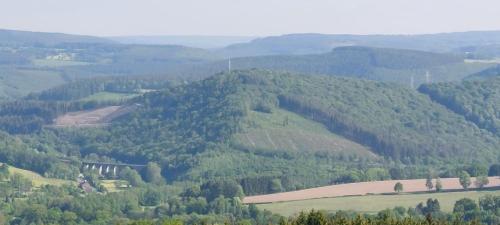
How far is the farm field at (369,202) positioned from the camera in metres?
125

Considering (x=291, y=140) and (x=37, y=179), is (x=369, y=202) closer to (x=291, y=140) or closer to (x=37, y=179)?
(x=37, y=179)

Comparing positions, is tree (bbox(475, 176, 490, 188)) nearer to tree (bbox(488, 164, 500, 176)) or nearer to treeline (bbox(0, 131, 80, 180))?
tree (bbox(488, 164, 500, 176))

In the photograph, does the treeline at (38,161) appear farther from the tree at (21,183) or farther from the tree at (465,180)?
the tree at (465,180)

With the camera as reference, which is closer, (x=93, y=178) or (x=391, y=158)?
(x=93, y=178)

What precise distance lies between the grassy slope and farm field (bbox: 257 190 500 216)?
50849mm

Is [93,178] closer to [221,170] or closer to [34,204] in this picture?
A: [221,170]

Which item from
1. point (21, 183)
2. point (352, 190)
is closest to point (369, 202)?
point (352, 190)

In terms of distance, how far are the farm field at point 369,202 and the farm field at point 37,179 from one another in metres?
41.5

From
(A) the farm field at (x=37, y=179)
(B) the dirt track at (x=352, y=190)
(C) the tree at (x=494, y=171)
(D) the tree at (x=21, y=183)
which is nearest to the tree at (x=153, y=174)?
(A) the farm field at (x=37, y=179)

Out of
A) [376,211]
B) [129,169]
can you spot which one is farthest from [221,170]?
[376,211]

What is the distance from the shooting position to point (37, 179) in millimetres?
168250

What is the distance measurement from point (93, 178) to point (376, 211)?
58.6m

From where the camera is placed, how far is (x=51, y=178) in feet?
564

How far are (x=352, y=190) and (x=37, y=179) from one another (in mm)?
46131
